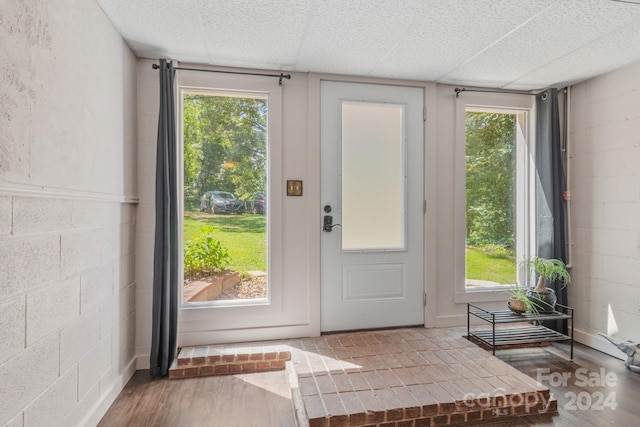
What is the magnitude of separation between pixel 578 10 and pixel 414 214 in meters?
1.74

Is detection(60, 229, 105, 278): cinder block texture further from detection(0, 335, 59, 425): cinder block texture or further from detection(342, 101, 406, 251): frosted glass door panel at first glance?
detection(342, 101, 406, 251): frosted glass door panel

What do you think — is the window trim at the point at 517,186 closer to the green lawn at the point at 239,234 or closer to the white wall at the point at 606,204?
the white wall at the point at 606,204

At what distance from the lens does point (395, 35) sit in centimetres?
225

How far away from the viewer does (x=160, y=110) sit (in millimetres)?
2457

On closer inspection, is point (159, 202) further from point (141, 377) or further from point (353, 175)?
point (353, 175)

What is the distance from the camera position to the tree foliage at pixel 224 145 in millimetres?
2744

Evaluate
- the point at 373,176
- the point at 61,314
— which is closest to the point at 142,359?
the point at 61,314

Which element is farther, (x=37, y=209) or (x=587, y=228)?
(x=587, y=228)

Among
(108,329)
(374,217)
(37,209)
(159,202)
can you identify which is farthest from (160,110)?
(374,217)

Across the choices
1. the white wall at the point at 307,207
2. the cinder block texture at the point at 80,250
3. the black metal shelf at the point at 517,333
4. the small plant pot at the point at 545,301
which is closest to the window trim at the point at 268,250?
the white wall at the point at 307,207

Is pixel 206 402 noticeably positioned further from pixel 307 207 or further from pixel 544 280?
pixel 544 280

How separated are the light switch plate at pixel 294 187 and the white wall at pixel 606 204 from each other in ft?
8.17

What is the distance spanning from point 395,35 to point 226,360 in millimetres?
2529

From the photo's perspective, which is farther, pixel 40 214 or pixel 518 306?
pixel 518 306
